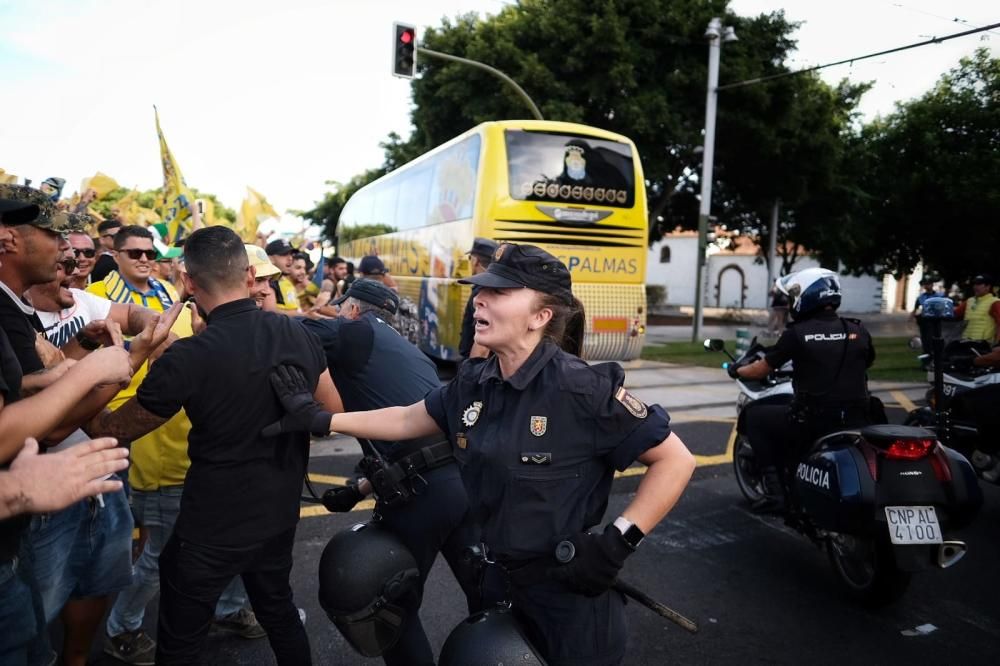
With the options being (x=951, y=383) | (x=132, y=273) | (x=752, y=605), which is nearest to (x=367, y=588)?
(x=752, y=605)

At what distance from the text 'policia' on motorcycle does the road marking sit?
5.54 meters

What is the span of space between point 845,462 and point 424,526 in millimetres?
2190

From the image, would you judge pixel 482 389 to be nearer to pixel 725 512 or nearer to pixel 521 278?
pixel 521 278

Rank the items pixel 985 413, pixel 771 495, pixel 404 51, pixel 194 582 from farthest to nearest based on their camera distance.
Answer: pixel 404 51, pixel 985 413, pixel 771 495, pixel 194 582

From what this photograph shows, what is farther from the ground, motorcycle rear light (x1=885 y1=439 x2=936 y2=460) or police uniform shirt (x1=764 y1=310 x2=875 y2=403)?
police uniform shirt (x1=764 y1=310 x2=875 y2=403)

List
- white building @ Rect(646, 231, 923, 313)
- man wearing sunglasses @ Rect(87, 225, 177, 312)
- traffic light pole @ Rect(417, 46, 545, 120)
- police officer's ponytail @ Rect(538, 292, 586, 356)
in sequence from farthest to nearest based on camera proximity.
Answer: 1. white building @ Rect(646, 231, 923, 313)
2. traffic light pole @ Rect(417, 46, 545, 120)
3. man wearing sunglasses @ Rect(87, 225, 177, 312)
4. police officer's ponytail @ Rect(538, 292, 586, 356)

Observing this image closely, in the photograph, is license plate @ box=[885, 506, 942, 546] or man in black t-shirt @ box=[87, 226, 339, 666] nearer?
man in black t-shirt @ box=[87, 226, 339, 666]

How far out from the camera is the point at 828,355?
396cm

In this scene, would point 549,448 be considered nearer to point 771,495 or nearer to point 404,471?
point 404,471

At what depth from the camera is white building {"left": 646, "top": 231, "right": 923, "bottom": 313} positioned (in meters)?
45.4

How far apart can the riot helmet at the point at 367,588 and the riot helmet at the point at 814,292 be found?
2719mm

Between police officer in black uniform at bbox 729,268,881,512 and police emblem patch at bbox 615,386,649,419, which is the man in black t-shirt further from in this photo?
police officer in black uniform at bbox 729,268,881,512

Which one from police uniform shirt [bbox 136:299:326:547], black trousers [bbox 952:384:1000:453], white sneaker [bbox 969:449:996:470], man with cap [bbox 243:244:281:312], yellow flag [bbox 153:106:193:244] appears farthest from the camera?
yellow flag [bbox 153:106:193:244]

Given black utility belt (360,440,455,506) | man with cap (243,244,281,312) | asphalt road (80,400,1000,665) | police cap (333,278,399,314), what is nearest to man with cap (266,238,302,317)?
man with cap (243,244,281,312)
